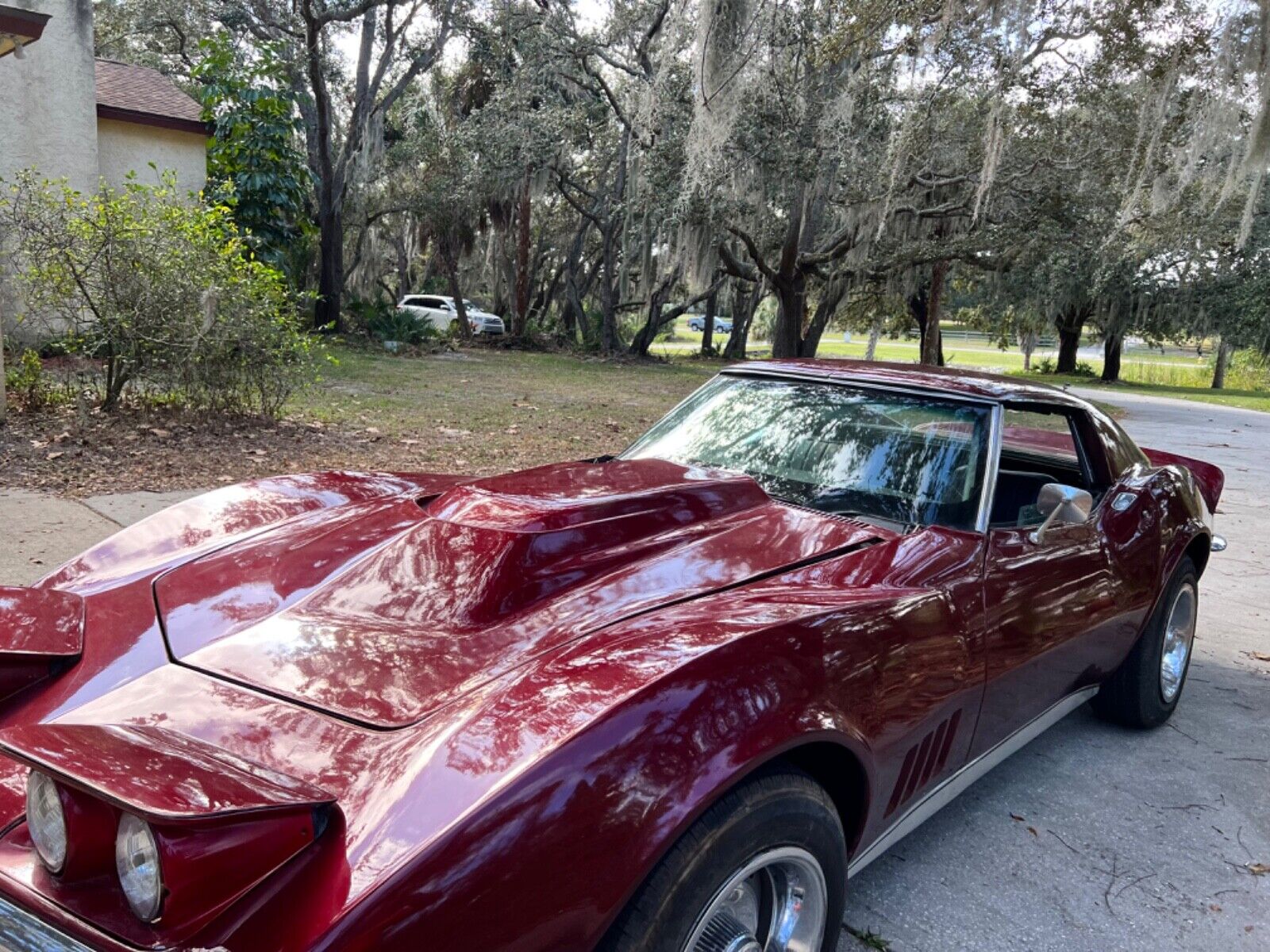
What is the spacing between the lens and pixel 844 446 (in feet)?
10.1

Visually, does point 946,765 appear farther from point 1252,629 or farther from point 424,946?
point 1252,629

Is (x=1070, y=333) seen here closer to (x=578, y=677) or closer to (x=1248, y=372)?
(x=1248, y=372)

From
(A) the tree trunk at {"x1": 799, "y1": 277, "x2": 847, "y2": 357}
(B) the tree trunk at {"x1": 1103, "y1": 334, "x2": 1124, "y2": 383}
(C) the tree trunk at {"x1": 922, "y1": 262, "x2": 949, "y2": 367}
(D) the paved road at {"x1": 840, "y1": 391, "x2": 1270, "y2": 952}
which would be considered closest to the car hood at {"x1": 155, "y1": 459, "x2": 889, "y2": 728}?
(D) the paved road at {"x1": 840, "y1": 391, "x2": 1270, "y2": 952}

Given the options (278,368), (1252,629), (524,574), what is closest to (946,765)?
(524,574)

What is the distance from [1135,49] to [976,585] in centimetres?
947

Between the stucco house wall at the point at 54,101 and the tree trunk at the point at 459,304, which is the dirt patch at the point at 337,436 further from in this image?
the tree trunk at the point at 459,304

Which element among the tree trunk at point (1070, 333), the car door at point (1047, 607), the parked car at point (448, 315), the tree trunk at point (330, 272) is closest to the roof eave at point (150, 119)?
the tree trunk at point (330, 272)

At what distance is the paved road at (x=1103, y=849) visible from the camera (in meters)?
2.41

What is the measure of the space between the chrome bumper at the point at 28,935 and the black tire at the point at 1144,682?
10.7 feet

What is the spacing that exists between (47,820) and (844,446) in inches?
94.7

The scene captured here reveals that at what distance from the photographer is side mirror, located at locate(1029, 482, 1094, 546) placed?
9.21 ft

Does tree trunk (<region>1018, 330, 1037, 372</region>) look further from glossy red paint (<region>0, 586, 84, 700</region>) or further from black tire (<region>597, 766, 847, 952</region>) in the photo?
glossy red paint (<region>0, 586, 84, 700</region>)

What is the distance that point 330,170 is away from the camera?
20531 millimetres

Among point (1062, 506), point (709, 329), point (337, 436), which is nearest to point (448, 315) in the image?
point (709, 329)
